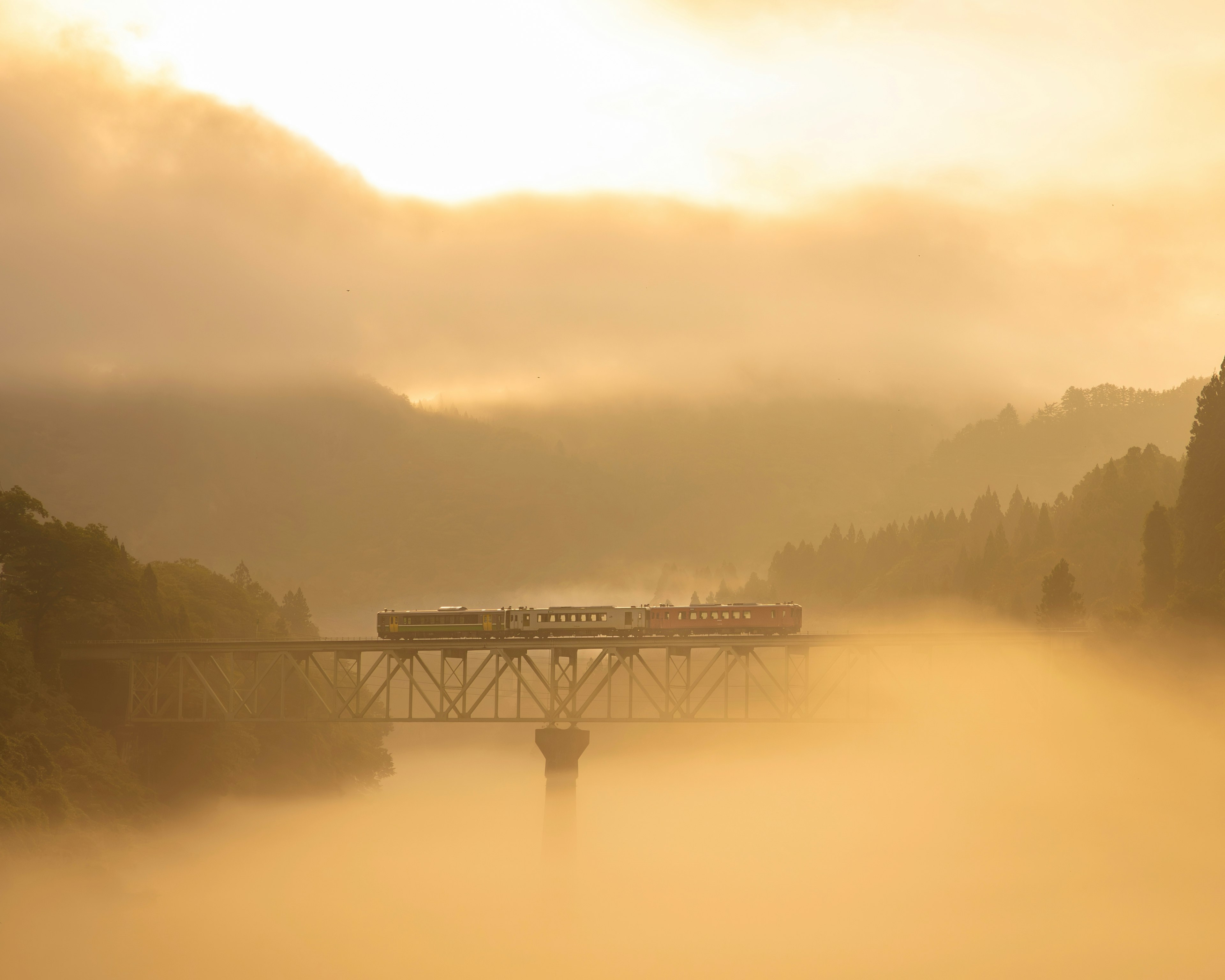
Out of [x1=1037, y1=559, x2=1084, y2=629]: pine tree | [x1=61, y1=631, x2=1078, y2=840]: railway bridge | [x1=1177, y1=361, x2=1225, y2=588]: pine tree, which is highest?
[x1=1177, y1=361, x2=1225, y2=588]: pine tree

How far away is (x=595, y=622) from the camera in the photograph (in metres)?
106

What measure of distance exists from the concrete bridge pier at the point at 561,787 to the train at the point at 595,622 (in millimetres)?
10660

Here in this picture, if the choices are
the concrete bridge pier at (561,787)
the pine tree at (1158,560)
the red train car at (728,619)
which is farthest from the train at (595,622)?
the pine tree at (1158,560)

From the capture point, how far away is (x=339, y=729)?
16525 cm

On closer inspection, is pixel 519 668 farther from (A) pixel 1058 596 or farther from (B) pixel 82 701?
(A) pixel 1058 596

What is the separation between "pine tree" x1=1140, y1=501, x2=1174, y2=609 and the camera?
483 feet

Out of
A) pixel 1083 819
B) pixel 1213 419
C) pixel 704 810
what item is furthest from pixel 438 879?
pixel 1213 419

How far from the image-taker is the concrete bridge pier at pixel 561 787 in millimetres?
115500

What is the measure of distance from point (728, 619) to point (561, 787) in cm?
2586

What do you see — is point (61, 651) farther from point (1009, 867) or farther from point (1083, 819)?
point (1083, 819)

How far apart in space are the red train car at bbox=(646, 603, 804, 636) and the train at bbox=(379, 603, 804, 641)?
50 mm

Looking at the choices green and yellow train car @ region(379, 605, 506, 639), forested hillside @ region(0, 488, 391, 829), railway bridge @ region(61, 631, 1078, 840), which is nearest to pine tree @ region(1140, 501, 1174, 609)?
railway bridge @ region(61, 631, 1078, 840)

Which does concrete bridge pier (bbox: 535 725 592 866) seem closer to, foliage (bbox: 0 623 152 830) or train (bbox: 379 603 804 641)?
train (bbox: 379 603 804 641)

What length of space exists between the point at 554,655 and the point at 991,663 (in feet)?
283
